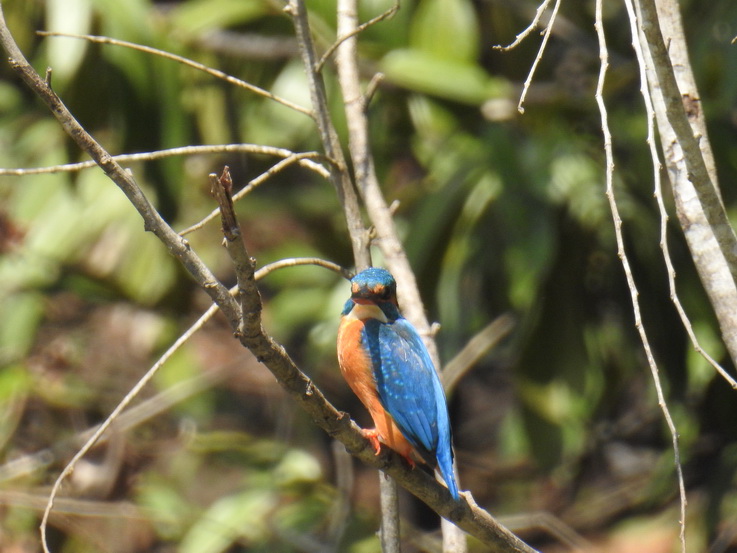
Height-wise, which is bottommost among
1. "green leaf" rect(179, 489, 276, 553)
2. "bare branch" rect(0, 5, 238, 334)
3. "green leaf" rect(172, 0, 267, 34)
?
"green leaf" rect(179, 489, 276, 553)

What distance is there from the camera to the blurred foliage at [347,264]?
12.5 ft

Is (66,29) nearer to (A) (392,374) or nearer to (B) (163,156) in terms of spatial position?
(B) (163,156)

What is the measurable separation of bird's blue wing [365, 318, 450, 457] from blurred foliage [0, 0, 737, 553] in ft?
4.10

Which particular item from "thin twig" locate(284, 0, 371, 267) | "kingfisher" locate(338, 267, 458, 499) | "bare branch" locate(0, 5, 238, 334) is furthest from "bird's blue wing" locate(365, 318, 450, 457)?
"bare branch" locate(0, 5, 238, 334)

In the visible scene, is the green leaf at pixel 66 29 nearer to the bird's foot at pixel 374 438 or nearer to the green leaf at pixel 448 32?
the green leaf at pixel 448 32

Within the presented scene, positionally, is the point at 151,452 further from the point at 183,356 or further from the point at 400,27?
the point at 400,27

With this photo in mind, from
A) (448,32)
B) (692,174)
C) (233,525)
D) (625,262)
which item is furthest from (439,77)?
(625,262)

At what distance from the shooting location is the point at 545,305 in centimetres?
391

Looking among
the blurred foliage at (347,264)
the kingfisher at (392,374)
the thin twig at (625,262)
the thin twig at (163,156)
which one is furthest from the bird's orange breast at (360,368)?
the blurred foliage at (347,264)

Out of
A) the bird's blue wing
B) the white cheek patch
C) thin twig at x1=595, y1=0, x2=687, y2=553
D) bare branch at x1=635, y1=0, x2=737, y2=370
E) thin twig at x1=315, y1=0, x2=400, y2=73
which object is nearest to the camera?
thin twig at x1=595, y1=0, x2=687, y2=553

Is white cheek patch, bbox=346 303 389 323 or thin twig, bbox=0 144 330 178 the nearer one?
thin twig, bbox=0 144 330 178

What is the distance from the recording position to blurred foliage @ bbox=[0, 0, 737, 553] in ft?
12.5

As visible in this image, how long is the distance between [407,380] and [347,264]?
2384 mm

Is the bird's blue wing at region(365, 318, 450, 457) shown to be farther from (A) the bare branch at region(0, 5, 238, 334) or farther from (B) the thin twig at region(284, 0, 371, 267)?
(A) the bare branch at region(0, 5, 238, 334)
